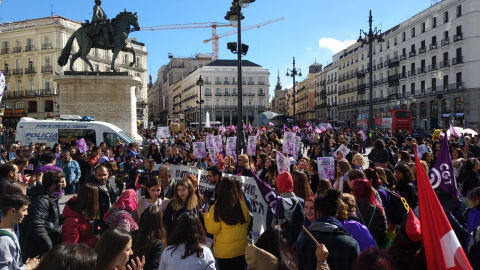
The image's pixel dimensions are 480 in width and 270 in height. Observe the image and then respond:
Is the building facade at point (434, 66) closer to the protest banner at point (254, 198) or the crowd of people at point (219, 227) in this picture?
the protest banner at point (254, 198)

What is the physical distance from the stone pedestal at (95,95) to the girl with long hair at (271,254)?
16645 mm

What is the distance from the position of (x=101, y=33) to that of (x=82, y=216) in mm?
16038

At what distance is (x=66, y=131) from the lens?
14.2 meters

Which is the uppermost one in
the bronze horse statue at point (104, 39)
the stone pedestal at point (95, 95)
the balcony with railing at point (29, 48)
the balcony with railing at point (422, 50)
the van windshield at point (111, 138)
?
the balcony with railing at point (29, 48)

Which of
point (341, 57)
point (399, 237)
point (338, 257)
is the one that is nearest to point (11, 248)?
point (338, 257)

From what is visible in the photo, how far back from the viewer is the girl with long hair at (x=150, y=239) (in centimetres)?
321

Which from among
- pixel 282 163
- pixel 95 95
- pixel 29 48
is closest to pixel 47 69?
pixel 29 48

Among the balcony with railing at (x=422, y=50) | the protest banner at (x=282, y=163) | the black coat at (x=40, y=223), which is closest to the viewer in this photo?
the black coat at (x=40, y=223)

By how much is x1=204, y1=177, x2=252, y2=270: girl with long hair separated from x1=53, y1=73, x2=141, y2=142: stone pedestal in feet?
50.8

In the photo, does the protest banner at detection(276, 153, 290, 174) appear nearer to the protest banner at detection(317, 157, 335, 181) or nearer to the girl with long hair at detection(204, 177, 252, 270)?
the protest banner at detection(317, 157, 335, 181)

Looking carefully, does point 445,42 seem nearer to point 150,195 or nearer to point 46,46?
point 150,195

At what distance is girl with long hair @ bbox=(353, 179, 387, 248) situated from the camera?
397 centimetres

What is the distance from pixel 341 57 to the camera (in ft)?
255

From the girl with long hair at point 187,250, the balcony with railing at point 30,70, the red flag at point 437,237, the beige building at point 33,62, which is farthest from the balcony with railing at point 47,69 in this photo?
the red flag at point 437,237
